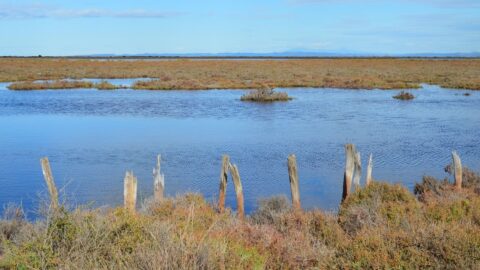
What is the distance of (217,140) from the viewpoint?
2212 centimetres

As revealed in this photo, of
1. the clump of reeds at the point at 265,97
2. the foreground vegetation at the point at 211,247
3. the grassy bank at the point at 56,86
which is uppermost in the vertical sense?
the foreground vegetation at the point at 211,247

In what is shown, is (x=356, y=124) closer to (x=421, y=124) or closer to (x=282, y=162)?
(x=421, y=124)

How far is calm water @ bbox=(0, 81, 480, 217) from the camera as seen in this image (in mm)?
15039

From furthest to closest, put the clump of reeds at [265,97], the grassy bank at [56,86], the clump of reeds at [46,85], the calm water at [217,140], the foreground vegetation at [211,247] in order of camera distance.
A: the grassy bank at [56,86] → the clump of reeds at [46,85] → the clump of reeds at [265,97] → the calm water at [217,140] → the foreground vegetation at [211,247]

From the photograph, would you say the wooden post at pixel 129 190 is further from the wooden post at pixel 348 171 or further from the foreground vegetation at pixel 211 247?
the wooden post at pixel 348 171

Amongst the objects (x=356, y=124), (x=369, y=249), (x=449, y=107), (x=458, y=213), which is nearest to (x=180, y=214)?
(x=369, y=249)

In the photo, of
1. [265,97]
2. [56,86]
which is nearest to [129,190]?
[265,97]

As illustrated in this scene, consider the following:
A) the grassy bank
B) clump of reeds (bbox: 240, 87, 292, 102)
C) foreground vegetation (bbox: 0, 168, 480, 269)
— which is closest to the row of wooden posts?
foreground vegetation (bbox: 0, 168, 480, 269)

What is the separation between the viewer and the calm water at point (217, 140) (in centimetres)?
1504

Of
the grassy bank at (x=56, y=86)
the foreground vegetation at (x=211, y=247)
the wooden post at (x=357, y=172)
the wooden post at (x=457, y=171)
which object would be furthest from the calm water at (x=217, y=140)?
the grassy bank at (x=56, y=86)

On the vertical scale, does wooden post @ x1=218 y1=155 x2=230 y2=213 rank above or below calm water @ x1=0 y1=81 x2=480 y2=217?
above

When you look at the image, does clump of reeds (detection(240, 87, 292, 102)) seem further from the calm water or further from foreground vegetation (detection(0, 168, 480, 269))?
foreground vegetation (detection(0, 168, 480, 269))

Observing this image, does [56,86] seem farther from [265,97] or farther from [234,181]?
[234,181]

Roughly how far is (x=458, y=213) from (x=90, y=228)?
5.80m
